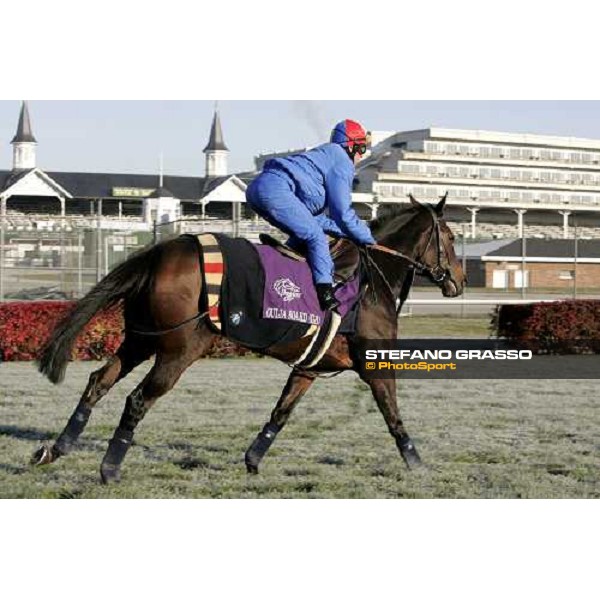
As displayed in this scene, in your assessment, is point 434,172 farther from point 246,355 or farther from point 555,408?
point 555,408

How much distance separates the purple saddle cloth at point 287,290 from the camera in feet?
18.3

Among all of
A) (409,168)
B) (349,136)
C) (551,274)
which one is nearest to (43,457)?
(349,136)

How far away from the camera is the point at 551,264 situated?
2169cm

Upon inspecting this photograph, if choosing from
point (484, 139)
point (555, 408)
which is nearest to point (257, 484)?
point (555, 408)

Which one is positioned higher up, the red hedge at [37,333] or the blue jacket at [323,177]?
the blue jacket at [323,177]

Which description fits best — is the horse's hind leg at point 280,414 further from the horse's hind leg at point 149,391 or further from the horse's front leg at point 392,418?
the horse's hind leg at point 149,391

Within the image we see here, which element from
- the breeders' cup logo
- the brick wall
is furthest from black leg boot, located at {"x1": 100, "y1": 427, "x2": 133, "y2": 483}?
the brick wall

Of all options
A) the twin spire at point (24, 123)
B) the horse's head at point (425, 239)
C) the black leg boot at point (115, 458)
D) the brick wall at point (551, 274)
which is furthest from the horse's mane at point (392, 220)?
the brick wall at point (551, 274)

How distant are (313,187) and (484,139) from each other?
1467 centimetres

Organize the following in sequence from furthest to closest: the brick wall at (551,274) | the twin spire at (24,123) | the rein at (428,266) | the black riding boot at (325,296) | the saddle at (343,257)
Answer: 1. the brick wall at (551,274)
2. the twin spire at (24,123)
3. the rein at (428,266)
4. the saddle at (343,257)
5. the black riding boot at (325,296)

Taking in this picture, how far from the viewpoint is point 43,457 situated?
5582mm

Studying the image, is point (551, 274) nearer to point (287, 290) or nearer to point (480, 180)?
point (480, 180)

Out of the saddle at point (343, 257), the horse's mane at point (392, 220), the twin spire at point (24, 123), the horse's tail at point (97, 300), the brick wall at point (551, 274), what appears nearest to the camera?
the horse's tail at point (97, 300)

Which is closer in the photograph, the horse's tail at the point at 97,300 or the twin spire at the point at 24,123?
the horse's tail at the point at 97,300
